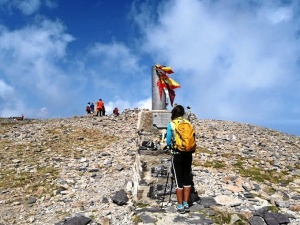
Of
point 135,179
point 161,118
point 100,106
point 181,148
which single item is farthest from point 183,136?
point 100,106

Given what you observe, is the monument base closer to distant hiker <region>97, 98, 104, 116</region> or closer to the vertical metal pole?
the vertical metal pole

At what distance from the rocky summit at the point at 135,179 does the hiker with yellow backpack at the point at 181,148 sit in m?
0.52

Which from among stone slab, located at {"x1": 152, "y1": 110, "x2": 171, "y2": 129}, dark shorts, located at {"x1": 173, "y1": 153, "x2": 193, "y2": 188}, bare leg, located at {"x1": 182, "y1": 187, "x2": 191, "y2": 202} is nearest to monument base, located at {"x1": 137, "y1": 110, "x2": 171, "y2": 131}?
stone slab, located at {"x1": 152, "y1": 110, "x2": 171, "y2": 129}

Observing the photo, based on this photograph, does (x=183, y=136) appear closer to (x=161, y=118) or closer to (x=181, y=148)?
(x=181, y=148)

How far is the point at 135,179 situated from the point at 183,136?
3.29m

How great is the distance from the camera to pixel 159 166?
9953 millimetres

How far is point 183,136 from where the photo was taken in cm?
853

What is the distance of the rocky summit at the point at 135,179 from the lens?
9617 millimetres

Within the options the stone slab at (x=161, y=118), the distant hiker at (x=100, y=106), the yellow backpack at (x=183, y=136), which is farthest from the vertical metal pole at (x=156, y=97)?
the distant hiker at (x=100, y=106)

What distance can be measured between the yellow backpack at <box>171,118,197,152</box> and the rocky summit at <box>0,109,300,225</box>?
1.56 metres

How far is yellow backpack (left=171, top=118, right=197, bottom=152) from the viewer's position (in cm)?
851

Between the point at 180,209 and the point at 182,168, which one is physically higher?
the point at 182,168

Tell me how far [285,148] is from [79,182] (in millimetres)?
15992

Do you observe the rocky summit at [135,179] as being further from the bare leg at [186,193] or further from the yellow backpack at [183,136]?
the yellow backpack at [183,136]
